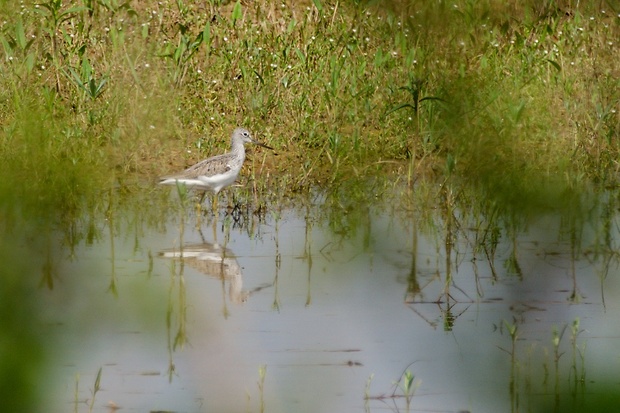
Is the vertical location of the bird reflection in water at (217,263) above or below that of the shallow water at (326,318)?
below

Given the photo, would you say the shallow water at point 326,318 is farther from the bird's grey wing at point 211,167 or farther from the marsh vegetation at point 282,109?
the bird's grey wing at point 211,167

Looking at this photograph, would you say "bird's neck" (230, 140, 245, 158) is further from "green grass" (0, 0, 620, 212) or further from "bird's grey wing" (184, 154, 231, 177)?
"green grass" (0, 0, 620, 212)

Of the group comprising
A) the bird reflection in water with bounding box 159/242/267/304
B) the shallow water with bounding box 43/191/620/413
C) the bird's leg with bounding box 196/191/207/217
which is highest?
the shallow water with bounding box 43/191/620/413

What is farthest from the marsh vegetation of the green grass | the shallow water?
the shallow water

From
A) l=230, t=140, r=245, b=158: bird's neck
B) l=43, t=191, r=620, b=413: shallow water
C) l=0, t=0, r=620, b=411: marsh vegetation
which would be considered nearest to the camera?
l=43, t=191, r=620, b=413: shallow water

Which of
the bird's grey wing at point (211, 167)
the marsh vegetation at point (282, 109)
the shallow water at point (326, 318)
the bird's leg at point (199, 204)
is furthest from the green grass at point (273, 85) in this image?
the shallow water at point (326, 318)

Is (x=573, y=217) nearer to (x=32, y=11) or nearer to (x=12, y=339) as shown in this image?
(x=12, y=339)

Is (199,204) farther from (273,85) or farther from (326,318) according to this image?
(326,318)

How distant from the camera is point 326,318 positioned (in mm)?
4891

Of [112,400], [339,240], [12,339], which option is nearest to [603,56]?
[339,240]

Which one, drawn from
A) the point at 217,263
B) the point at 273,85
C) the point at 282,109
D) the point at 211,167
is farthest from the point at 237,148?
the point at 217,263

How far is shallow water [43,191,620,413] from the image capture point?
75.1 inches

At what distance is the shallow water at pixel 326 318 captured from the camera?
191 cm

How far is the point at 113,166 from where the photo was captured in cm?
793
